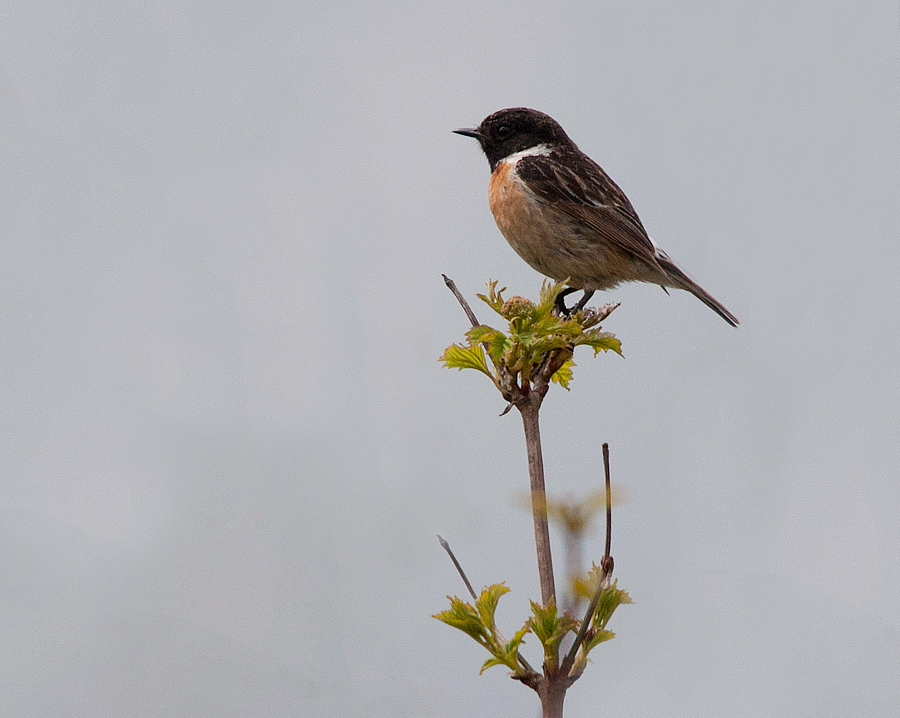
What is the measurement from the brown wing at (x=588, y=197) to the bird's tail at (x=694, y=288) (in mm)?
158

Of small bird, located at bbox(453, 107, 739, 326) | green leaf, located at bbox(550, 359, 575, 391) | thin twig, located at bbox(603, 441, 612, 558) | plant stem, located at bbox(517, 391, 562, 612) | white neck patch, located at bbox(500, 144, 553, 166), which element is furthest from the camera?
white neck patch, located at bbox(500, 144, 553, 166)

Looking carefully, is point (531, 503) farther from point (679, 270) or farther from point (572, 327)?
point (679, 270)

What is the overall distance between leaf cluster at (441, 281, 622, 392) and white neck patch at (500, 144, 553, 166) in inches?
113

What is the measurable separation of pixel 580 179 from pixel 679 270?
914mm

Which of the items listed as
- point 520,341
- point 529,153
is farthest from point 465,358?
point 529,153

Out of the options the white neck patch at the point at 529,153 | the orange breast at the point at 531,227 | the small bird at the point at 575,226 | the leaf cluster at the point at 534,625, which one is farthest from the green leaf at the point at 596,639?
the white neck patch at the point at 529,153

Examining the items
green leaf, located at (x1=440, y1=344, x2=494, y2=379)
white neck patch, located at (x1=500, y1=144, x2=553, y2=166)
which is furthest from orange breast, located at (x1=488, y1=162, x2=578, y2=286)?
green leaf, located at (x1=440, y1=344, x2=494, y2=379)

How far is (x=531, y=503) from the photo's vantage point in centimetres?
362

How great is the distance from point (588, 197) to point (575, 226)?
324mm

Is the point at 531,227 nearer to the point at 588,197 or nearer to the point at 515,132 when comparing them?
the point at 588,197

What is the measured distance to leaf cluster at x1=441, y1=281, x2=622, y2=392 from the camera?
3.95m

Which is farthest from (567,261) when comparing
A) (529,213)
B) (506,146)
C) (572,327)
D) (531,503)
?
(531,503)

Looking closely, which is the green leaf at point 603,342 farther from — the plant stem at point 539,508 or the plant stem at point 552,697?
the plant stem at point 552,697

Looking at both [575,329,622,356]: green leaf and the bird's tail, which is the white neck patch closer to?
the bird's tail
